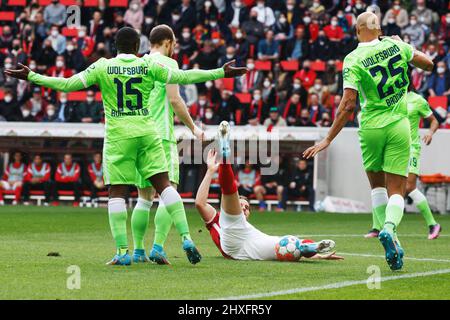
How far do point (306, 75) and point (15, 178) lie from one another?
816cm

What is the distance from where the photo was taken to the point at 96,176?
27844 millimetres

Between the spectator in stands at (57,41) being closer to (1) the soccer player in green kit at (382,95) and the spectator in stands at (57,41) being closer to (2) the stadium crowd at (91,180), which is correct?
(2) the stadium crowd at (91,180)

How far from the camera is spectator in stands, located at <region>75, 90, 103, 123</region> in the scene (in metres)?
28.6

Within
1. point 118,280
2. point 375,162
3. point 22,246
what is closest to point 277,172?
point 22,246

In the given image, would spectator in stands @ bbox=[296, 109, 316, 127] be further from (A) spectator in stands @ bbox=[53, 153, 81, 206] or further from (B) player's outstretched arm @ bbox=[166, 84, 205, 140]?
(B) player's outstretched arm @ bbox=[166, 84, 205, 140]

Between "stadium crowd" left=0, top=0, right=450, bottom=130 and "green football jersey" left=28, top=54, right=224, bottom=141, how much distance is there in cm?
1665

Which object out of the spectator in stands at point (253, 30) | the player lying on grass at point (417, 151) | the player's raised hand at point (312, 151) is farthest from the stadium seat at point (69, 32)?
the player's raised hand at point (312, 151)

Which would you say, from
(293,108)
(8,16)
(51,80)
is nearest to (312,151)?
(51,80)

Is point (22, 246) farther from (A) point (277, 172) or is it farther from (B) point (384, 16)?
(B) point (384, 16)

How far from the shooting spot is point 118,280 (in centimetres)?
897

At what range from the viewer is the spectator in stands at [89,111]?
28586 millimetres

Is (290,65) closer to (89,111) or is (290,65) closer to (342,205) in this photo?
(342,205)

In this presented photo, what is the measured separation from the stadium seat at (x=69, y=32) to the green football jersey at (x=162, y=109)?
21511mm

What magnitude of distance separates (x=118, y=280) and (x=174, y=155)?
2.47 meters
